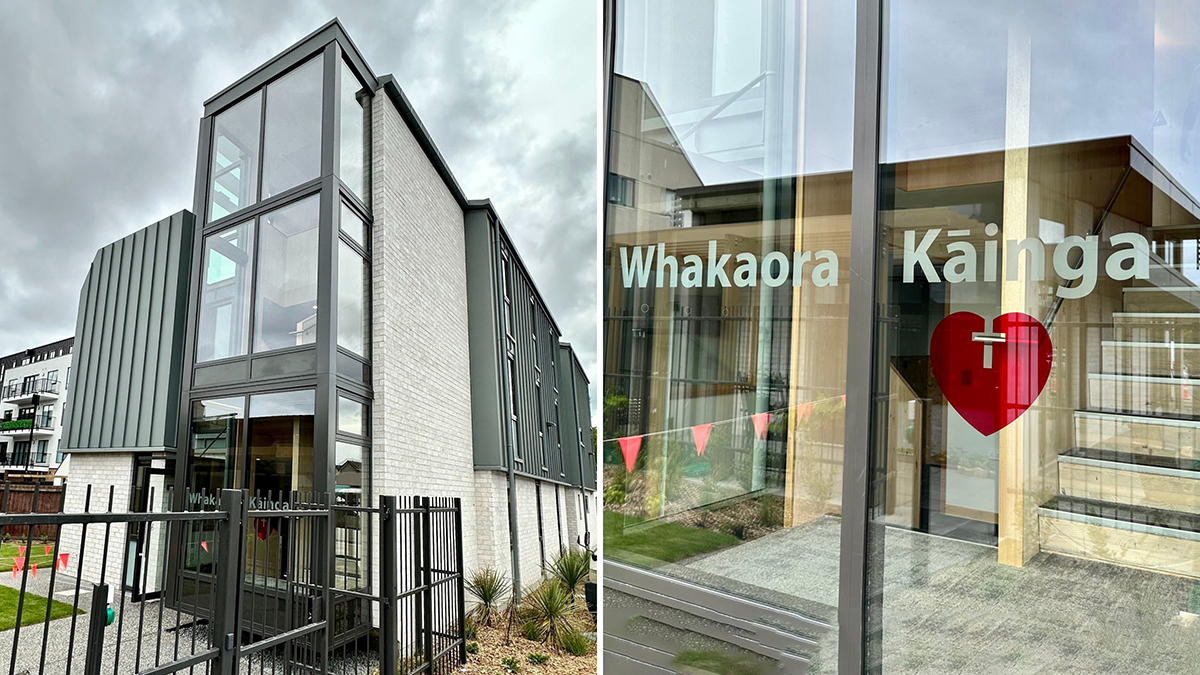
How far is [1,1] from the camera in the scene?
48.5 ft

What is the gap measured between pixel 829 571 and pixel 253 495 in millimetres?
7195

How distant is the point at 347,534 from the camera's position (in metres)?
6.77

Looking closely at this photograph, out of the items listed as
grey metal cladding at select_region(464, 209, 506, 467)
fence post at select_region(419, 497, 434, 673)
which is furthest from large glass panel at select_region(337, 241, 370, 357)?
grey metal cladding at select_region(464, 209, 506, 467)

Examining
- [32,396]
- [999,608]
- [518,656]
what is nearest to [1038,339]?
[999,608]

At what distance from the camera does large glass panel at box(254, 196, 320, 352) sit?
709 cm

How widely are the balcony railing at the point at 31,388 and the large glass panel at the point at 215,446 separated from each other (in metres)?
23.9

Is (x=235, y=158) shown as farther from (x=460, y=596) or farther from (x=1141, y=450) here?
(x=1141, y=450)

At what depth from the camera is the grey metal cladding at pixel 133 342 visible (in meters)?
8.76

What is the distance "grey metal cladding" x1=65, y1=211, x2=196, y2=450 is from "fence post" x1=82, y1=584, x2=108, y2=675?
6.37 m

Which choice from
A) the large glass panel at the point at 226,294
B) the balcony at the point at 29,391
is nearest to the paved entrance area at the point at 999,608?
the large glass panel at the point at 226,294

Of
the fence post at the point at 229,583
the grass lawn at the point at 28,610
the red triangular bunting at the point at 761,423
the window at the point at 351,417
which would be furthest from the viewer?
the grass lawn at the point at 28,610

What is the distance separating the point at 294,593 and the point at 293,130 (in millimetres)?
4995

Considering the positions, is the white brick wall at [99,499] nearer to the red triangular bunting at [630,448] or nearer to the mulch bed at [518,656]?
the mulch bed at [518,656]

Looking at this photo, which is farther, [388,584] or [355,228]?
[355,228]
